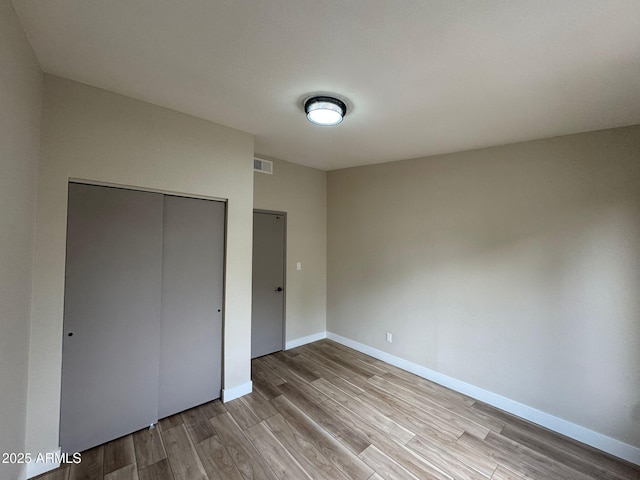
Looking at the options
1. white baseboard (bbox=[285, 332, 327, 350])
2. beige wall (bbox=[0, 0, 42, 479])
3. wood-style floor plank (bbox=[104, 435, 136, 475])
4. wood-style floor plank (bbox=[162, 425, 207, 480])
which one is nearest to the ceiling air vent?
beige wall (bbox=[0, 0, 42, 479])

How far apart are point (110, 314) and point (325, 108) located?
7.78 ft

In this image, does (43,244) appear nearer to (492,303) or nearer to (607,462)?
(492,303)

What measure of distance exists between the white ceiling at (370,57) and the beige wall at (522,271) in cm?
48

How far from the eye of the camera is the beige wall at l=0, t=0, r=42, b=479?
1273 millimetres

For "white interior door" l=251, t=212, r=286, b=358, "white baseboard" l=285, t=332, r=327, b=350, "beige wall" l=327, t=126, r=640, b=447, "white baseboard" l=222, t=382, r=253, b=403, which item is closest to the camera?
"beige wall" l=327, t=126, r=640, b=447

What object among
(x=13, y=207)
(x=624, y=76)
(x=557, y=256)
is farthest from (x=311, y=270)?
(x=624, y=76)

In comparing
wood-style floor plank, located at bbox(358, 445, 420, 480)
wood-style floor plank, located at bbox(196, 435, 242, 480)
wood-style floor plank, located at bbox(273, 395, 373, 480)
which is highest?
wood-style floor plank, located at bbox(196, 435, 242, 480)

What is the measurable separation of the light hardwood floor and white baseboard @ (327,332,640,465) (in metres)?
0.08

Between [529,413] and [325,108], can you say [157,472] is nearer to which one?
[325,108]

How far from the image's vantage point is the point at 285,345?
397 centimetres

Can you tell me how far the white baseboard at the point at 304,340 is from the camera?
4.04 metres

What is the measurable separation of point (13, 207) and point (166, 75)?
1214mm

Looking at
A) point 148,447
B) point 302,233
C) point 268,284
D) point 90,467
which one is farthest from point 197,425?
point 302,233

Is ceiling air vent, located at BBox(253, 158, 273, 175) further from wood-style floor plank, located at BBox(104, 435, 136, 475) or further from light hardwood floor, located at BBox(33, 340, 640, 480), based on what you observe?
wood-style floor plank, located at BBox(104, 435, 136, 475)
